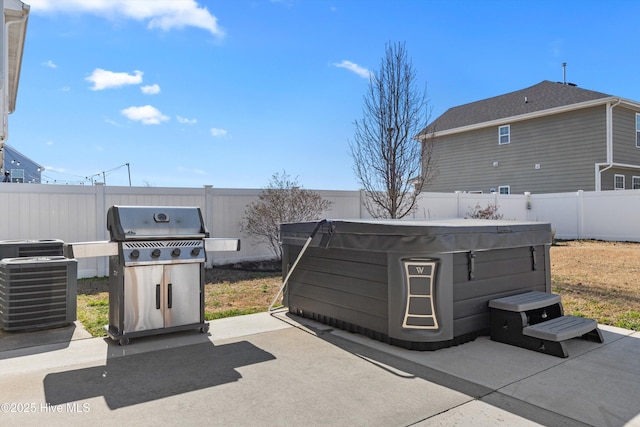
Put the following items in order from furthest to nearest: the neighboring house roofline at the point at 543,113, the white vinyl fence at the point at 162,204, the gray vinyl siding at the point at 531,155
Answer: the gray vinyl siding at the point at 531,155 → the neighboring house roofline at the point at 543,113 → the white vinyl fence at the point at 162,204

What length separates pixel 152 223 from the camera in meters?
3.82

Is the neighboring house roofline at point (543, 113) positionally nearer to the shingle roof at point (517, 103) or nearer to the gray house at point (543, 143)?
the gray house at point (543, 143)

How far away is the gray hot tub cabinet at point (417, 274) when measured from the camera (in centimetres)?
355

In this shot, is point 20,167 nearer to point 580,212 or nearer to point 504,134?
point 504,134

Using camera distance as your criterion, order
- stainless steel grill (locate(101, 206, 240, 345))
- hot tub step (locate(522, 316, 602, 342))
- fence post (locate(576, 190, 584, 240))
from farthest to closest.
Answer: fence post (locate(576, 190, 584, 240)), stainless steel grill (locate(101, 206, 240, 345)), hot tub step (locate(522, 316, 602, 342))

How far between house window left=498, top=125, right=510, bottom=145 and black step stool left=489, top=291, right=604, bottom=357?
15480 mm

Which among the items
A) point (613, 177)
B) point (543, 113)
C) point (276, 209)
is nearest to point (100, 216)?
point (276, 209)

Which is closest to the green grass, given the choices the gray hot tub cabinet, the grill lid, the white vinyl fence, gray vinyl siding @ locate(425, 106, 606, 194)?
the gray hot tub cabinet

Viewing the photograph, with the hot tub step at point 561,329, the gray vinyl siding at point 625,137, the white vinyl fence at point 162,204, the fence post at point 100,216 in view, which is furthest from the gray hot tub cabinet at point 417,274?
the gray vinyl siding at point 625,137

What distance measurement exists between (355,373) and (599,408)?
1576 millimetres

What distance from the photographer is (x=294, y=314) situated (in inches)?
196

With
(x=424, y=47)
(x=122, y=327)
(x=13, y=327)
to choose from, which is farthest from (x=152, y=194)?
(x=424, y=47)

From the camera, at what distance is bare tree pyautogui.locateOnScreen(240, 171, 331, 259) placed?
8703 mm

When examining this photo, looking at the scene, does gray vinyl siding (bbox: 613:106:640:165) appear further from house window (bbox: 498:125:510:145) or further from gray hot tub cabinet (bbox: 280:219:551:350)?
gray hot tub cabinet (bbox: 280:219:551:350)
